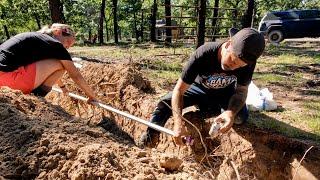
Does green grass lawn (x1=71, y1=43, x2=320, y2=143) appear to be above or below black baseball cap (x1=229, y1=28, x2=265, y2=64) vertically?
below

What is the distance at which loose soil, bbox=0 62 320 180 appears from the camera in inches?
105

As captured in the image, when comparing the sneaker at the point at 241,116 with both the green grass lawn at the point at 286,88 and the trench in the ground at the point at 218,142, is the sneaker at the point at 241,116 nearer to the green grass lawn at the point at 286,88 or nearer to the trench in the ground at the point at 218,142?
the trench in the ground at the point at 218,142

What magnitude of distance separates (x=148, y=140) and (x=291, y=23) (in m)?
16.6

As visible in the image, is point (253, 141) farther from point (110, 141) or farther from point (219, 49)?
point (110, 141)

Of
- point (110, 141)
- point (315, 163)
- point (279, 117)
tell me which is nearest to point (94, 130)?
point (110, 141)

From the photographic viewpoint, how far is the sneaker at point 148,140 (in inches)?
198

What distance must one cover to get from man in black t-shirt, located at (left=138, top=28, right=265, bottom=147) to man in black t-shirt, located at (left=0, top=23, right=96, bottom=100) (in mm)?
1246

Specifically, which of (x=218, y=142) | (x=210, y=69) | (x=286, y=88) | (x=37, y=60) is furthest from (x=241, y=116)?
(x=286, y=88)

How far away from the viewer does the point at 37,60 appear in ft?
15.8

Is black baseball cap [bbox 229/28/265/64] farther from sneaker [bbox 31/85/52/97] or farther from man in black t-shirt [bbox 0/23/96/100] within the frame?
sneaker [bbox 31/85/52/97]

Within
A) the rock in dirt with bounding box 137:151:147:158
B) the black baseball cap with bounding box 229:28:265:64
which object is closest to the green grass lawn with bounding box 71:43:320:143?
the black baseball cap with bounding box 229:28:265:64

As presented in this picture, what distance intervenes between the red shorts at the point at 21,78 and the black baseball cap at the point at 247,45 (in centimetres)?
270

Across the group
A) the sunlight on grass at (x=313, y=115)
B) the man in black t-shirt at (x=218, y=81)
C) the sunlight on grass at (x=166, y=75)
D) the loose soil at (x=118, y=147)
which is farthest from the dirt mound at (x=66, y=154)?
the sunlight on grass at (x=166, y=75)

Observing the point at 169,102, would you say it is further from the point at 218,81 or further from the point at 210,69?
the point at 210,69
